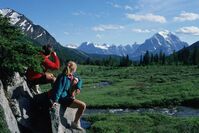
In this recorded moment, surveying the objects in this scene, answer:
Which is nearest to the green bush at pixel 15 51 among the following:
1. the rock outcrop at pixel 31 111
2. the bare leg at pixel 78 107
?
the rock outcrop at pixel 31 111

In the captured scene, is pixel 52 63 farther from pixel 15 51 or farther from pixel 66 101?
pixel 15 51

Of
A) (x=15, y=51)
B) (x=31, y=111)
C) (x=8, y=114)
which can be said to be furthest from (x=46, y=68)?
(x=8, y=114)

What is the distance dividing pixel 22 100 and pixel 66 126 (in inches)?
90.6

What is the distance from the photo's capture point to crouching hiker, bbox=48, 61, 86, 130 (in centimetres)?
1706

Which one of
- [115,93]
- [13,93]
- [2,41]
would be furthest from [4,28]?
[115,93]

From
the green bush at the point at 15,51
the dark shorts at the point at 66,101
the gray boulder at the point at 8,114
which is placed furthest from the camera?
the dark shorts at the point at 66,101

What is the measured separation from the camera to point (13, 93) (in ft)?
57.4

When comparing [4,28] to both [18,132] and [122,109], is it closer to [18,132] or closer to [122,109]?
[18,132]

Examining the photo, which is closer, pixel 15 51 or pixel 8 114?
pixel 8 114

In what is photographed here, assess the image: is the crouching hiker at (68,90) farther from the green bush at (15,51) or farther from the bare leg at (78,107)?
the green bush at (15,51)

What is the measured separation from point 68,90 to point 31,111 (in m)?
1.85

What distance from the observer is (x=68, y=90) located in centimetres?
1792

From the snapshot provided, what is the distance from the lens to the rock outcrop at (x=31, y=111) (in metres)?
17.2

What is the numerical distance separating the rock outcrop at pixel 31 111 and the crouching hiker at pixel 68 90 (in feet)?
1.22
